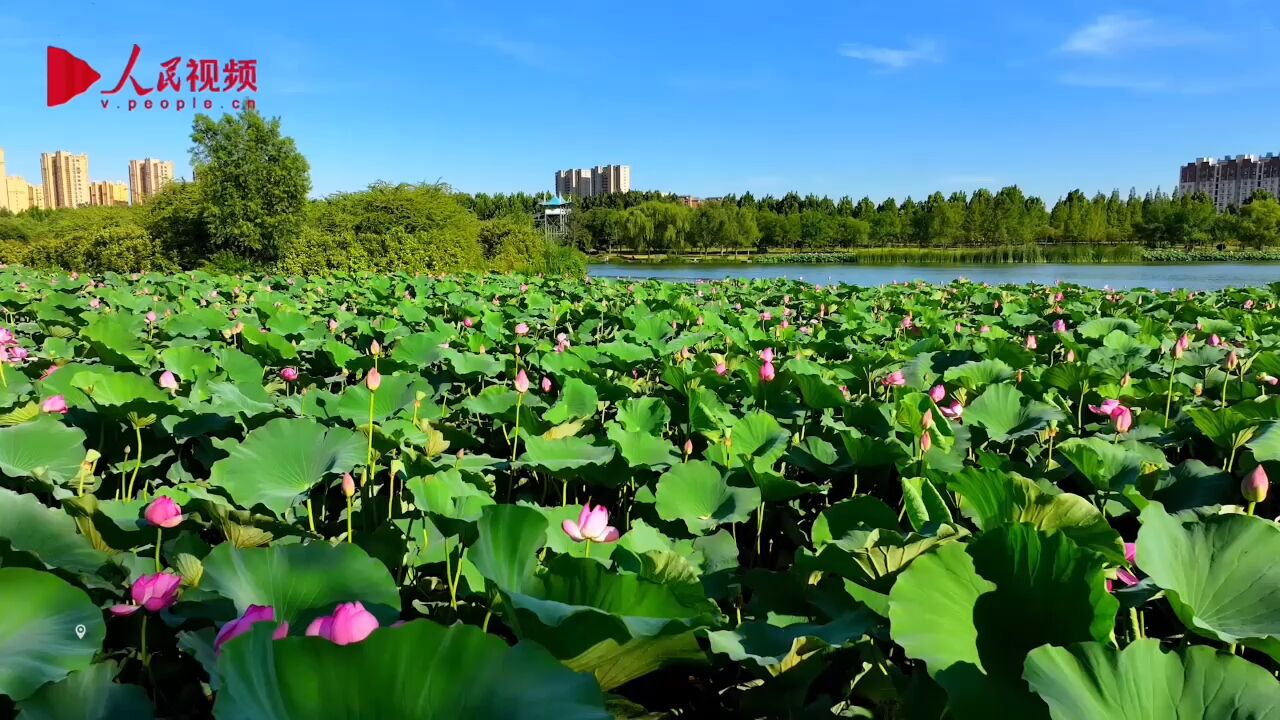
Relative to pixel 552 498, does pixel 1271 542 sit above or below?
above

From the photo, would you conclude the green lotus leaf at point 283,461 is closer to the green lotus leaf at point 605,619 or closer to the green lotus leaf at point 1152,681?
the green lotus leaf at point 605,619

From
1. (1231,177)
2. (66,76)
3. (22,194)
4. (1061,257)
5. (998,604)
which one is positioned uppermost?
(1231,177)

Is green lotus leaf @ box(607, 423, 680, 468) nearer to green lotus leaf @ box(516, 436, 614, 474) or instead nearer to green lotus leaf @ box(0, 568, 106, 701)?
green lotus leaf @ box(516, 436, 614, 474)

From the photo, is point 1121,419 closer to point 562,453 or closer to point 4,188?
point 562,453

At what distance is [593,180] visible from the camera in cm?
12456

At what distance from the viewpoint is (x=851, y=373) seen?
2.60m

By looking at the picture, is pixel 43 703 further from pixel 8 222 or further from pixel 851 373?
pixel 8 222

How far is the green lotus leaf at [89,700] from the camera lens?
700 millimetres

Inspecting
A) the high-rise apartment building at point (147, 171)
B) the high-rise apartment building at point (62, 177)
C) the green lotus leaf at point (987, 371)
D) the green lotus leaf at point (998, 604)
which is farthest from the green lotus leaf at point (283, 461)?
the high-rise apartment building at point (62, 177)

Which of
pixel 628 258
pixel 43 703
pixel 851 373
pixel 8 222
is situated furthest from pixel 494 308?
pixel 628 258

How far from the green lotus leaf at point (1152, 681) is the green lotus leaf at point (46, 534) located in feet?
3.73

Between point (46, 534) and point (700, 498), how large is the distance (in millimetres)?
1011

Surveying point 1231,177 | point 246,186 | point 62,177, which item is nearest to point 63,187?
point 62,177

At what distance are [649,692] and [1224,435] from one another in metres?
1.34
